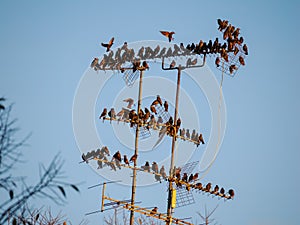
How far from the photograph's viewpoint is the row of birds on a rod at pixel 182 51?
13.0 metres

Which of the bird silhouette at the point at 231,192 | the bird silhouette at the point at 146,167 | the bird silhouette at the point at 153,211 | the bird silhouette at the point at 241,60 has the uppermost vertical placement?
the bird silhouette at the point at 241,60

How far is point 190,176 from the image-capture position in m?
13.1

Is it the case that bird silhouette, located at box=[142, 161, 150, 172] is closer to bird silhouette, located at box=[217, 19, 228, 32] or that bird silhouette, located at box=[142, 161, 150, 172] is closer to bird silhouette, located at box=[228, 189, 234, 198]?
bird silhouette, located at box=[228, 189, 234, 198]

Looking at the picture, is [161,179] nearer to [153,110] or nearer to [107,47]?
[153,110]

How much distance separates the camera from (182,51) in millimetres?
13297

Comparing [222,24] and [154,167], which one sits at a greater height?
[222,24]

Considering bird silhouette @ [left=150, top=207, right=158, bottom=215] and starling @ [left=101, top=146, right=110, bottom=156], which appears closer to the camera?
bird silhouette @ [left=150, top=207, right=158, bottom=215]

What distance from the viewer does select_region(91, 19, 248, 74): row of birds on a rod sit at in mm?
12988

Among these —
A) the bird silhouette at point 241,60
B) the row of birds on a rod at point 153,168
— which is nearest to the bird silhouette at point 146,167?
the row of birds on a rod at point 153,168

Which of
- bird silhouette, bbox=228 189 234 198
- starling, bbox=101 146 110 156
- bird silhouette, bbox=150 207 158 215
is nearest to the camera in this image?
bird silhouette, bbox=150 207 158 215

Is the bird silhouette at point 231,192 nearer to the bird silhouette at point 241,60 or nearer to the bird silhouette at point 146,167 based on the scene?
the bird silhouette at point 146,167

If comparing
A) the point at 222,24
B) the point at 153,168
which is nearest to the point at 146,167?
the point at 153,168

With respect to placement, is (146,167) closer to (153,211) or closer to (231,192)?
(153,211)

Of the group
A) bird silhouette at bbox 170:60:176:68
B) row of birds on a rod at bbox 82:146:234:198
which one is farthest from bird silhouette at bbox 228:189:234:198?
bird silhouette at bbox 170:60:176:68
